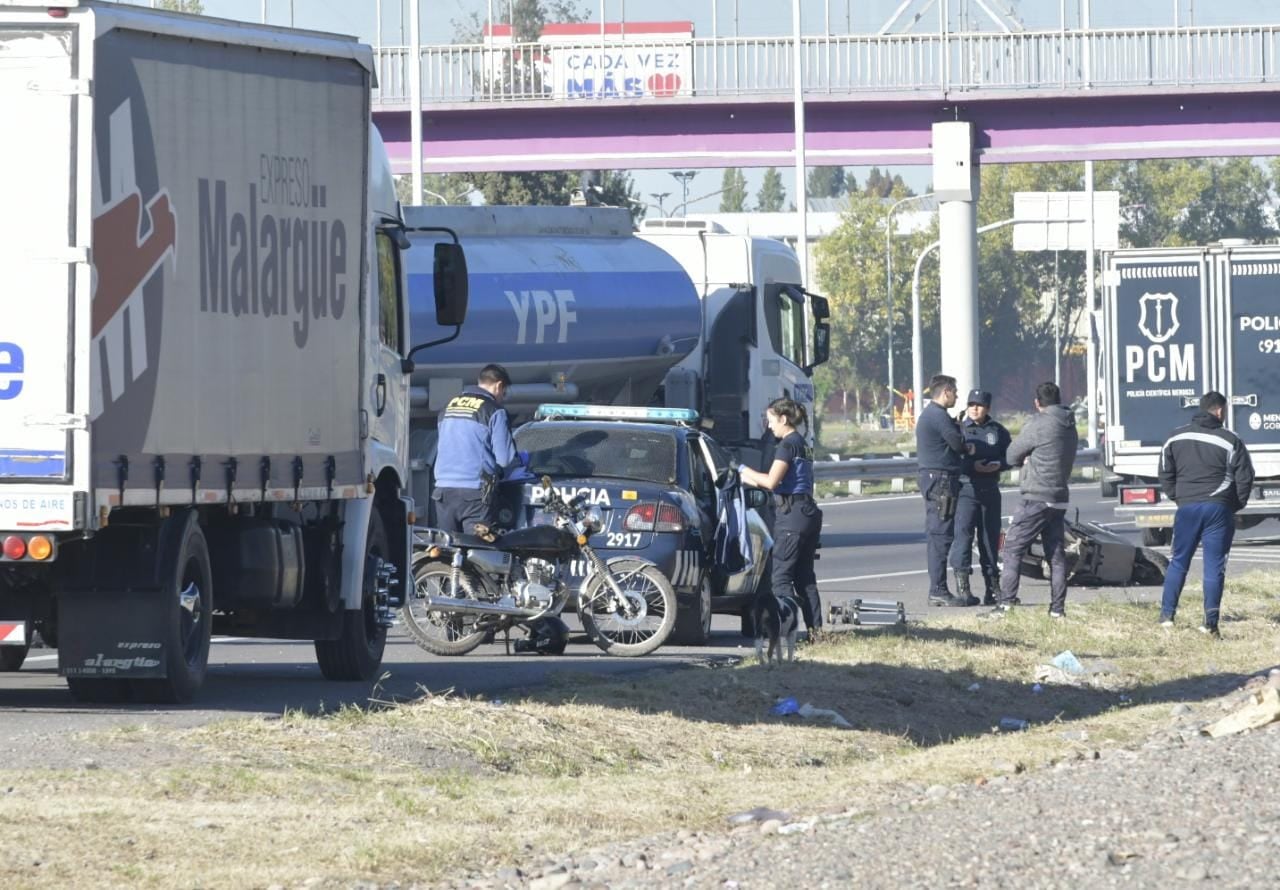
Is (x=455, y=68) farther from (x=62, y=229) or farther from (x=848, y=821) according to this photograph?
(x=848, y=821)

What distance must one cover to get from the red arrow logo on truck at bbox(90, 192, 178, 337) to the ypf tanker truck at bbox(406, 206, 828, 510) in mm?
8705

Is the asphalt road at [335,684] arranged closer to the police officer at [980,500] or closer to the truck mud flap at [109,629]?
the truck mud flap at [109,629]

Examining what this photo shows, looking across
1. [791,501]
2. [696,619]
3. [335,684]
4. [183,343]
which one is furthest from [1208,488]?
[183,343]

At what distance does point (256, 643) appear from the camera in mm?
16688

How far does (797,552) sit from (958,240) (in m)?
30.8

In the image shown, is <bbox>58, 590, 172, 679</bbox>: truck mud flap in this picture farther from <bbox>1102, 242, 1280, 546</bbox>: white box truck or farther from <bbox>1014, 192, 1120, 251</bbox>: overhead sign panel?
<bbox>1014, 192, 1120, 251</bbox>: overhead sign panel

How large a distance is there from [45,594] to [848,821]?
16.4 ft

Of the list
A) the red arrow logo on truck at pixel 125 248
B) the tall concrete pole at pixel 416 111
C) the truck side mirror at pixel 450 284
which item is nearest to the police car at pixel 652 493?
the truck side mirror at pixel 450 284

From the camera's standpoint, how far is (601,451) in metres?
16.2

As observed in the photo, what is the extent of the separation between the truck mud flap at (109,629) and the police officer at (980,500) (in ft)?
31.4

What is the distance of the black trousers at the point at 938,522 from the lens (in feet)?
63.1

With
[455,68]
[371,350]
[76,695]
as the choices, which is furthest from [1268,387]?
[455,68]

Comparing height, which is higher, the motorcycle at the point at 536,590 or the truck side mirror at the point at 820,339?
the truck side mirror at the point at 820,339

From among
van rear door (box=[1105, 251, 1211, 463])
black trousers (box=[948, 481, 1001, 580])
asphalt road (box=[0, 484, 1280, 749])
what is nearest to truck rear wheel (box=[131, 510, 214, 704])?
asphalt road (box=[0, 484, 1280, 749])
